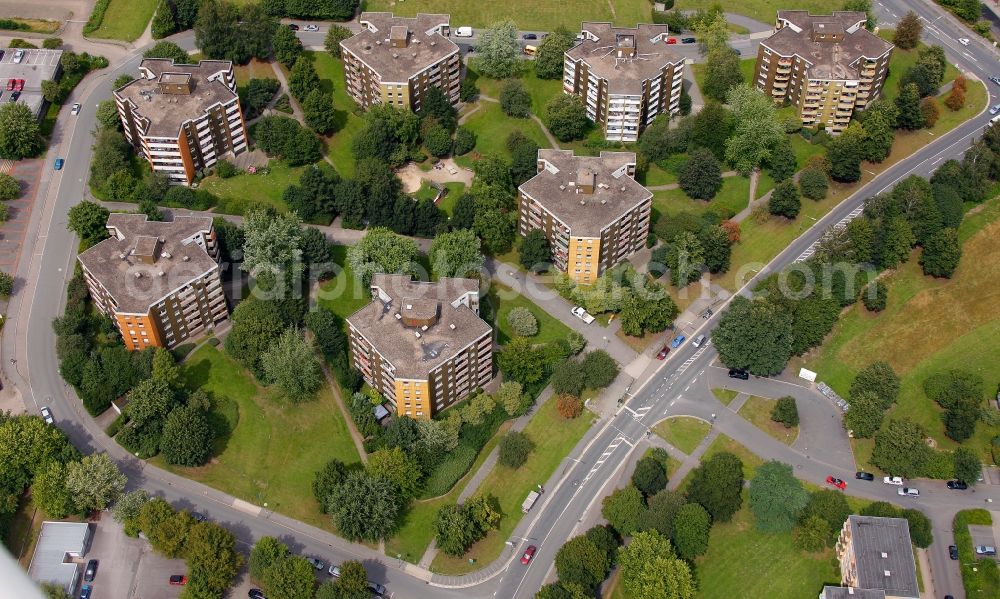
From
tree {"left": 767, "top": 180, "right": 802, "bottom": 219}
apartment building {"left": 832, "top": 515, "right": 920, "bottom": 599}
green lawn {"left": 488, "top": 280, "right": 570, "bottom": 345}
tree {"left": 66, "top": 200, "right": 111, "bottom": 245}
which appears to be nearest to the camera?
apartment building {"left": 832, "top": 515, "right": 920, "bottom": 599}

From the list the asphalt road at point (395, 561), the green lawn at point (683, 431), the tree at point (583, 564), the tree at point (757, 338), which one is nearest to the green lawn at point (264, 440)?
the asphalt road at point (395, 561)

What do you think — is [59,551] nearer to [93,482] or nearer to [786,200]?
[93,482]

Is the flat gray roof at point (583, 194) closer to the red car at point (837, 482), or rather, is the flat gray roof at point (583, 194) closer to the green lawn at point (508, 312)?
the green lawn at point (508, 312)

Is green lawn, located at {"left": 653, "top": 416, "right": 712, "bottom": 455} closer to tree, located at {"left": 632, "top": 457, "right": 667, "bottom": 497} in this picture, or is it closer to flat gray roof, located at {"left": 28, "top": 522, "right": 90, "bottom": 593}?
tree, located at {"left": 632, "top": 457, "right": 667, "bottom": 497}

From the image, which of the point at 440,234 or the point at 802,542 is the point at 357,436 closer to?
the point at 440,234

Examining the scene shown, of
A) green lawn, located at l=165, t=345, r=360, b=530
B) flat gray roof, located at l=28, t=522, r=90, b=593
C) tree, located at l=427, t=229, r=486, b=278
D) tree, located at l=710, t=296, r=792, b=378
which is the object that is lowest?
green lawn, located at l=165, t=345, r=360, b=530

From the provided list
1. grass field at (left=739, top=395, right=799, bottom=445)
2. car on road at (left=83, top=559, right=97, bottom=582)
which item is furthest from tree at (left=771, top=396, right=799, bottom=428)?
car on road at (left=83, top=559, right=97, bottom=582)

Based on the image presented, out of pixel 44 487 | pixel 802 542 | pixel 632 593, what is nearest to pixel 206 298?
pixel 44 487
